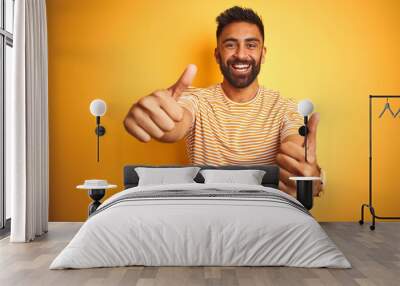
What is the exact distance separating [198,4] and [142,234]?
12.5 ft

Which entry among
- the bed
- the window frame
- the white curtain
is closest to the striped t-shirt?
the white curtain

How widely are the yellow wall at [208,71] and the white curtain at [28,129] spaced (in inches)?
32.9

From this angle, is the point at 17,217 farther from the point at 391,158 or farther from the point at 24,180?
the point at 391,158

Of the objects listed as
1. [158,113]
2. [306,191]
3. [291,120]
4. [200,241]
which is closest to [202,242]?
[200,241]

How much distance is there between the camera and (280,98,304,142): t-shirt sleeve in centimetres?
700

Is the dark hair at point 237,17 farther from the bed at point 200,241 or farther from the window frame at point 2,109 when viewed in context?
the bed at point 200,241

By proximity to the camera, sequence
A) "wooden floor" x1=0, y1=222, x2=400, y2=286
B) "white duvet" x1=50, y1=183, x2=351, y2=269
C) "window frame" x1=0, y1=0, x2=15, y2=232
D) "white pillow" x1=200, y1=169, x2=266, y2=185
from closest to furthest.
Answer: "wooden floor" x1=0, y1=222, x2=400, y2=286 → "white duvet" x1=50, y1=183, x2=351, y2=269 → "window frame" x1=0, y1=0, x2=15, y2=232 → "white pillow" x1=200, y1=169, x2=266, y2=185

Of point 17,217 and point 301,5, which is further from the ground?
point 301,5

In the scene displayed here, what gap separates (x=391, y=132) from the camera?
23.4 ft

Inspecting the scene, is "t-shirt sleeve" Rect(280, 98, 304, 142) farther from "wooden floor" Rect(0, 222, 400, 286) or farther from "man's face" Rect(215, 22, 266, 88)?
"wooden floor" Rect(0, 222, 400, 286)

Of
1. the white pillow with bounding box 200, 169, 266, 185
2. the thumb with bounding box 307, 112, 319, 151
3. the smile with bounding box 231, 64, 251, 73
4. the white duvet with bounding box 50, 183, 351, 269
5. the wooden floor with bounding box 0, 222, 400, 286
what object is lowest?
the wooden floor with bounding box 0, 222, 400, 286

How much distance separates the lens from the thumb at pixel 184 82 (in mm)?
7082

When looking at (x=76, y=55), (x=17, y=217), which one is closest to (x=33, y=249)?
(x=17, y=217)

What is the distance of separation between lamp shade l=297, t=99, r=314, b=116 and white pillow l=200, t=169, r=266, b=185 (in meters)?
0.96
